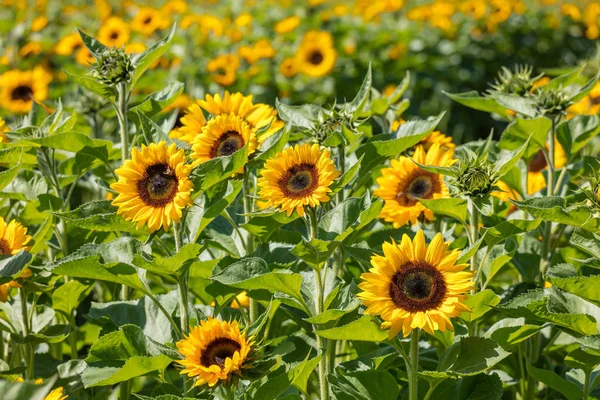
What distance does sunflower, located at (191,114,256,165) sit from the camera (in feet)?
5.50

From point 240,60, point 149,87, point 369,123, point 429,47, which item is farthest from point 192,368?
point 429,47

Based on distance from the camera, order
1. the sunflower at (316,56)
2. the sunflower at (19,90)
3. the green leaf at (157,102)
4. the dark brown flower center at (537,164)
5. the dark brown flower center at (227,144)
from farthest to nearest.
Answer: the sunflower at (316,56) → the sunflower at (19,90) → the dark brown flower center at (537,164) → the green leaf at (157,102) → the dark brown flower center at (227,144)

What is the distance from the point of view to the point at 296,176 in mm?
1462

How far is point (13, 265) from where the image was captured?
4.99 feet

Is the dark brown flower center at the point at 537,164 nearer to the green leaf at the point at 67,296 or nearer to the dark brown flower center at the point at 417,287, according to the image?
the dark brown flower center at the point at 417,287

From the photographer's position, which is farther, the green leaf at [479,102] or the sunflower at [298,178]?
the green leaf at [479,102]

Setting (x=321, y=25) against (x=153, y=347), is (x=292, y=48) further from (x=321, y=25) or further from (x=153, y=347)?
(x=153, y=347)

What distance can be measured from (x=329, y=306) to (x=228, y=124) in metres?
0.45

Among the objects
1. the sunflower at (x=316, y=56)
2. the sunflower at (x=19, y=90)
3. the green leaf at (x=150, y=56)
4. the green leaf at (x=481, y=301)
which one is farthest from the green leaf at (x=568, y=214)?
the sunflower at (x=316, y=56)

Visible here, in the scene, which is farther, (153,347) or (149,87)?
(149,87)

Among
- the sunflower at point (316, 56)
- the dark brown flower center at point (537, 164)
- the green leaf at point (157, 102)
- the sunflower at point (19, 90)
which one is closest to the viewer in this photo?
the green leaf at point (157, 102)

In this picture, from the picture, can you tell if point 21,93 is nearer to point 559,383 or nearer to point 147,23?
point 147,23

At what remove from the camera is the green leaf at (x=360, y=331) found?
1334mm

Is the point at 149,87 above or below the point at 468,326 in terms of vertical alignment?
above
